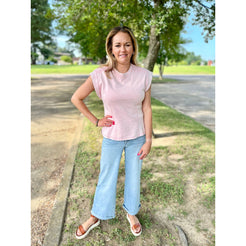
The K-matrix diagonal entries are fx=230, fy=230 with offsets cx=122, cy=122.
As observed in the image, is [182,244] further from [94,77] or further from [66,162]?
[66,162]

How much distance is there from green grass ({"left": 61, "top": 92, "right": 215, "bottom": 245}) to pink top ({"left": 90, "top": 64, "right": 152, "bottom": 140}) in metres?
1.08

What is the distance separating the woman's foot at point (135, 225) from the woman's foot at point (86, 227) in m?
0.35

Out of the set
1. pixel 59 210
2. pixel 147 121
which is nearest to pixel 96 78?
pixel 147 121

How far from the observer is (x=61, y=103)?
10008 millimetres

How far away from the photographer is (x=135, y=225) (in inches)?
94.3

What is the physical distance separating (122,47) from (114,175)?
A: 1.18m

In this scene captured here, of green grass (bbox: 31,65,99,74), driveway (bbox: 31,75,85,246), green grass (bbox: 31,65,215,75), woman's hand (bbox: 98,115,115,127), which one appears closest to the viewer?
woman's hand (bbox: 98,115,115,127)

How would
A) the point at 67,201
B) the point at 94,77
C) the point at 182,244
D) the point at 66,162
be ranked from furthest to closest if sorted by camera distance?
the point at 66,162 < the point at 67,201 < the point at 182,244 < the point at 94,77

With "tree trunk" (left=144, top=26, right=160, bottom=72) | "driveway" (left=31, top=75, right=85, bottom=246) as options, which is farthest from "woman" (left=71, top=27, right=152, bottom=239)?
"tree trunk" (left=144, top=26, right=160, bottom=72)

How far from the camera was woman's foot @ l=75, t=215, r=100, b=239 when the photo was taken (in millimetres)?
2324

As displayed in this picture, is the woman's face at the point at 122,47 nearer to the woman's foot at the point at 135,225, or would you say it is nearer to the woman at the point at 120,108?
the woman at the point at 120,108

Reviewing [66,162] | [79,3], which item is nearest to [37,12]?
[79,3]

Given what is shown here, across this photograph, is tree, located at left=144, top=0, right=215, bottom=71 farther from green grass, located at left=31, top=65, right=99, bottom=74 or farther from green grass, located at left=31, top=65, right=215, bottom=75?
green grass, located at left=31, top=65, right=99, bottom=74

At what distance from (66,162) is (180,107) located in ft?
23.0
